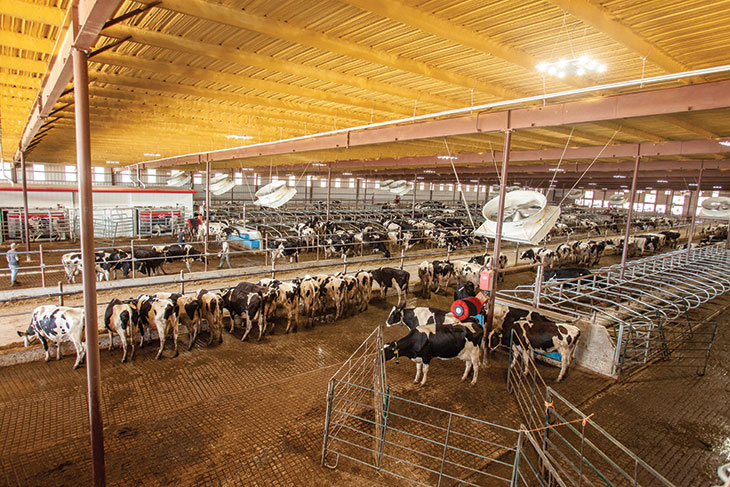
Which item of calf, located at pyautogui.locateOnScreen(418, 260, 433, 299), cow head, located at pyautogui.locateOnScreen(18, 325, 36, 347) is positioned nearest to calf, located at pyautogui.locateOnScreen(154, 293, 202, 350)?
cow head, located at pyautogui.locateOnScreen(18, 325, 36, 347)

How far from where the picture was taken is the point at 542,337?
7.74 m

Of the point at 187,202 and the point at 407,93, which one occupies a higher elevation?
the point at 407,93

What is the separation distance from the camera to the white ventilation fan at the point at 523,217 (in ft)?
24.5

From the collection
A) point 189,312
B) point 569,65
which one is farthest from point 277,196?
point 569,65

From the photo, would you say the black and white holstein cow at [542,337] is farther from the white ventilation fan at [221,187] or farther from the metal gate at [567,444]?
the white ventilation fan at [221,187]

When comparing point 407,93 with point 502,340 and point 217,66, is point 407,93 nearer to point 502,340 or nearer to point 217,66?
point 217,66

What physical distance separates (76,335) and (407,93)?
7.52m

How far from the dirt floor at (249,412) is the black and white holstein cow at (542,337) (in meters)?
0.55

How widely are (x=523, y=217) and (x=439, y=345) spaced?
321 centimetres

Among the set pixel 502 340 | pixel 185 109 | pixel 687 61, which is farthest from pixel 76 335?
pixel 687 61

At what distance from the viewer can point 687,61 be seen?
476cm

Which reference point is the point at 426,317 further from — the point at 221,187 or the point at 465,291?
the point at 221,187

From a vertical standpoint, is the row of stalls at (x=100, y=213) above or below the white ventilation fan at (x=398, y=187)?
below

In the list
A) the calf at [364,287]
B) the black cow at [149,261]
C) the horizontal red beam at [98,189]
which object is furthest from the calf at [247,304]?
the horizontal red beam at [98,189]
